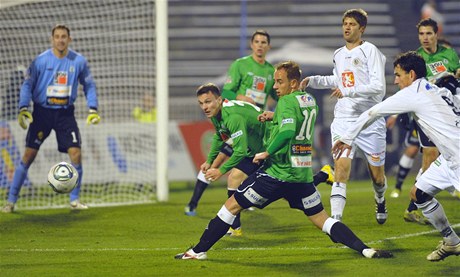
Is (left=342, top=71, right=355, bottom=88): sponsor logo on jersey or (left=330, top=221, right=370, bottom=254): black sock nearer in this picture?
(left=330, top=221, right=370, bottom=254): black sock

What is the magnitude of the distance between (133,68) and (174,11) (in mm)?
11874

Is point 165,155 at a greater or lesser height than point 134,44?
lesser

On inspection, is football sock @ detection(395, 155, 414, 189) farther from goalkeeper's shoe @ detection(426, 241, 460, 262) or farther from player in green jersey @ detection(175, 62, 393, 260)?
player in green jersey @ detection(175, 62, 393, 260)

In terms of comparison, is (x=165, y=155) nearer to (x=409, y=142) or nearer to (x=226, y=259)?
(x=409, y=142)

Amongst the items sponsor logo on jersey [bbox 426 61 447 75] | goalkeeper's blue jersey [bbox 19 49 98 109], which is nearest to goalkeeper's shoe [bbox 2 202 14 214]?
goalkeeper's blue jersey [bbox 19 49 98 109]

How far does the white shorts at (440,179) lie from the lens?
862cm

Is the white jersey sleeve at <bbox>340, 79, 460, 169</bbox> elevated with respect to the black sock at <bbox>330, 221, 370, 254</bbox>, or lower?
elevated

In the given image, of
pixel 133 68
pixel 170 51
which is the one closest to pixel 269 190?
pixel 133 68

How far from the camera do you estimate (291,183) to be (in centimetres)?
907

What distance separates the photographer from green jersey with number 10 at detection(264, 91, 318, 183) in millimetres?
8977

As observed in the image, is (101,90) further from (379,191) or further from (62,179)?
(379,191)

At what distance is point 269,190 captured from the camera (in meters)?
9.04

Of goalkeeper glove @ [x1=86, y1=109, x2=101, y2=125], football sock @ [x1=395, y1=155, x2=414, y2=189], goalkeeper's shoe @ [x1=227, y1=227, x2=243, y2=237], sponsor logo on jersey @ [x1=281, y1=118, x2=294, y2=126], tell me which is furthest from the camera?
football sock @ [x1=395, y1=155, x2=414, y2=189]

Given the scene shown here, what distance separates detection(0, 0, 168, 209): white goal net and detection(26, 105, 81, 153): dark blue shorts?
1595mm
